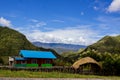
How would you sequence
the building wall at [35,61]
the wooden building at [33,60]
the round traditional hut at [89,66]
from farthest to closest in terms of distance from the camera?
the building wall at [35,61]
the wooden building at [33,60]
the round traditional hut at [89,66]

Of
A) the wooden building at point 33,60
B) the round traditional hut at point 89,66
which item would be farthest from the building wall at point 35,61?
the round traditional hut at point 89,66

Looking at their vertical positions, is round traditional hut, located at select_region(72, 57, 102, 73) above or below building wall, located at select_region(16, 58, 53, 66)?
below

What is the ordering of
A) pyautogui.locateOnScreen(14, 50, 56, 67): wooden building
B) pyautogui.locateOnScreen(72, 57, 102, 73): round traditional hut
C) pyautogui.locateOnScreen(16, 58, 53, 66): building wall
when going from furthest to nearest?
1. pyautogui.locateOnScreen(16, 58, 53, 66): building wall
2. pyautogui.locateOnScreen(14, 50, 56, 67): wooden building
3. pyautogui.locateOnScreen(72, 57, 102, 73): round traditional hut

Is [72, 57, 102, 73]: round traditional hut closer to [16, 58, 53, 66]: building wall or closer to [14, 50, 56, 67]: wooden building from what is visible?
[14, 50, 56, 67]: wooden building

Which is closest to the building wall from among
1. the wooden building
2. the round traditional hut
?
the wooden building

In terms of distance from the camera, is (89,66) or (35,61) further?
(35,61)

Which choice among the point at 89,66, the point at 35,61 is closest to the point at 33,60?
the point at 35,61

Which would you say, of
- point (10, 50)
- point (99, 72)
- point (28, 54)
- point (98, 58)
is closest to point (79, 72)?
point (99, 72)

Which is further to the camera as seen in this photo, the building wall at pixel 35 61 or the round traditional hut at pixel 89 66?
the building wall at pixel 35 61

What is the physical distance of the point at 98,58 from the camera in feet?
269

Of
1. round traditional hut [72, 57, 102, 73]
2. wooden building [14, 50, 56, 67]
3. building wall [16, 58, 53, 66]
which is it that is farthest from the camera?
building wall [16, 58, 53, 66]

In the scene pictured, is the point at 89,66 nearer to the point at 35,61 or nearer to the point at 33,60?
the point at 35,61

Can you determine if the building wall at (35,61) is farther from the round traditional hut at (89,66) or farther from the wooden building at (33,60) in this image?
the round traditional hut at (89,66)

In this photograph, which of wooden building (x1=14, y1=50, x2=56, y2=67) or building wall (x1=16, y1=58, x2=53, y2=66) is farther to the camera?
building wall (x1=16, y1=58, x2=53, y2=66)
